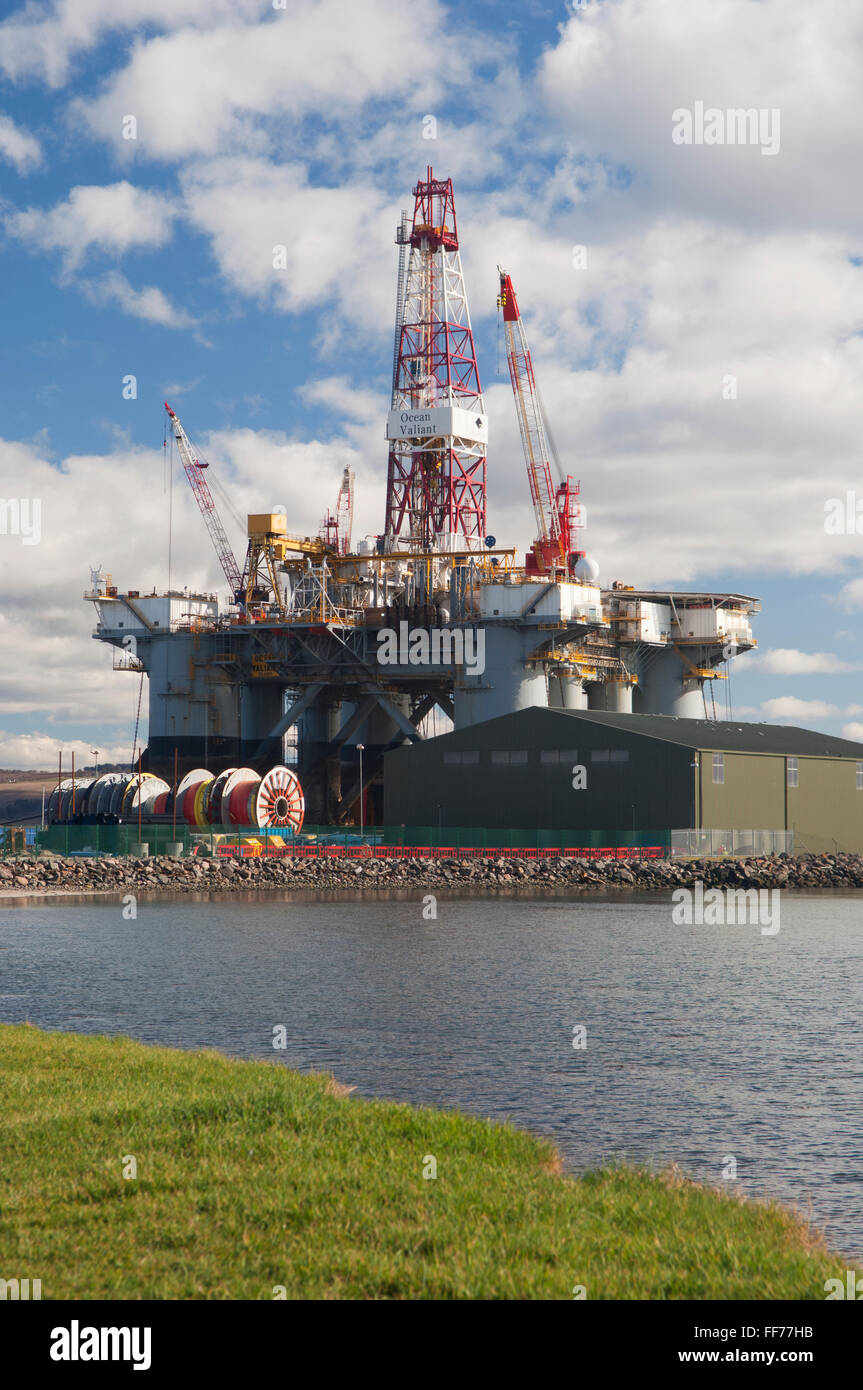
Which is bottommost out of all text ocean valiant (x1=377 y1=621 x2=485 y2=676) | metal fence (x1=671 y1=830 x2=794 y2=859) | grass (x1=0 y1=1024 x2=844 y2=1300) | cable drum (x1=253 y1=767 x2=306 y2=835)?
grass (x1=0 y1=1024 x2=844 y2=1300)

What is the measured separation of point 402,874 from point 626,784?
14.9 m

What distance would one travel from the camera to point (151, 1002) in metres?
32.4

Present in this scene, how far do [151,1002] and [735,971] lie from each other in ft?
58.2

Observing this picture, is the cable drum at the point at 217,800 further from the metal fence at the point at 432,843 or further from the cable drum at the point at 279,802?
the metal fence at the point at 432,843

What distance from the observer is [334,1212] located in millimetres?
11914

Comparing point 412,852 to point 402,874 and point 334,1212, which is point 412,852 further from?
point 334,1212

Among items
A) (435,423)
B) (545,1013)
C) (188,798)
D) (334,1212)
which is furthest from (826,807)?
(334,1212)

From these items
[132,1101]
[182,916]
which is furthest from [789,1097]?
[182,916]

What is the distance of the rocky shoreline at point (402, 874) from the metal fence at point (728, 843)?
1578 mm

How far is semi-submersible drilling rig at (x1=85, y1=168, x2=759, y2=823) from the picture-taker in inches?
4250

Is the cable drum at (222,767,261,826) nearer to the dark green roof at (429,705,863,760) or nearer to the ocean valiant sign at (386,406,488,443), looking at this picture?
the dark green roof at (429,705,863,760)

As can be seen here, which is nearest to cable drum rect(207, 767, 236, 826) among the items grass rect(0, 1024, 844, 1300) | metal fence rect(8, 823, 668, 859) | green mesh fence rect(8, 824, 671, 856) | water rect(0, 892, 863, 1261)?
green mesh fence rect(8, 824, 671, 856)

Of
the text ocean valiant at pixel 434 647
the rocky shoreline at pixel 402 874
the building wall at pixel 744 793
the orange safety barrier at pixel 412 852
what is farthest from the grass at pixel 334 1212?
the text ocean valiant at pixel 434 647

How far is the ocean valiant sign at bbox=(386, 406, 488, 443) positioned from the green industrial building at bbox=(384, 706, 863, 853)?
35760mm
